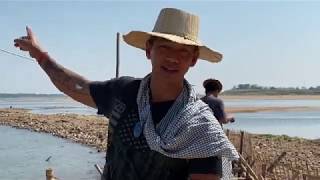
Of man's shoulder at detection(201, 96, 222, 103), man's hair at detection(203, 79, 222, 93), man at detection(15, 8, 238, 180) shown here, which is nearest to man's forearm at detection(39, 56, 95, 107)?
man at detection(15, 8, 238, 180)

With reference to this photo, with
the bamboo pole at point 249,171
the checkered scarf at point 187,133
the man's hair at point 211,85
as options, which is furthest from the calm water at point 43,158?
the checkered scarf at point 187,133

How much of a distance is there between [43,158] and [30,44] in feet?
78.8

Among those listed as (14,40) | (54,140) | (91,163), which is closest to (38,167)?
(91,163)

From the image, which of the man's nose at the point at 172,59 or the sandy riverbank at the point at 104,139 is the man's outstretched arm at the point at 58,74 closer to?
the man's nose at the point at 172,59

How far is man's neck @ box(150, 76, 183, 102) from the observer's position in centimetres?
219

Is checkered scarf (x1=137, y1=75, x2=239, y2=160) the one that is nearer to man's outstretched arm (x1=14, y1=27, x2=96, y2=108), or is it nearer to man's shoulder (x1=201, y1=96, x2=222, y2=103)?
man's outstretched arm (x1=14, y1=27, x2=96, y2=108)

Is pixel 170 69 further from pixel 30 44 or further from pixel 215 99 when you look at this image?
pixel 215 99

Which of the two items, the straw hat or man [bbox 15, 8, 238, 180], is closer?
man [bbox 15, 8, 238, 180]

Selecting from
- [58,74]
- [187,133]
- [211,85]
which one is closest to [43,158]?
[211,85]

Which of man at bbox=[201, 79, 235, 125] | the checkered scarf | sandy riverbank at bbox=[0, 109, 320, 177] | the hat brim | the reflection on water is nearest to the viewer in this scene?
the checkered scarf

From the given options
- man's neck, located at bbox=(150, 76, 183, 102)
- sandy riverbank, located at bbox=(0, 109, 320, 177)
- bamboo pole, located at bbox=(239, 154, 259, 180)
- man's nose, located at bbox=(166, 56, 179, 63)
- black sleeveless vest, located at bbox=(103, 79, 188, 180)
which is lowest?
sandy riverbank, located at bbox=(0, 109, 320, 177)

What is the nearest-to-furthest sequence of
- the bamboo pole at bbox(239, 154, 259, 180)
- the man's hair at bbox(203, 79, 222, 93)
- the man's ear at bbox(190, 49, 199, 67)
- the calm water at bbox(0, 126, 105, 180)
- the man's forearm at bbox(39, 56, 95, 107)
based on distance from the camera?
1. the man's ear at bbox(190, 49, 199, 67)
2. the man's forearm at bbox(39, 56, 95, 107)
3. the man's hair at bbox(203, 79, 222, 93)
4. the bamboo pole at bbox(239, 154, 259, 180)
5. the calm water at bbox(0, 126, 105, 180)

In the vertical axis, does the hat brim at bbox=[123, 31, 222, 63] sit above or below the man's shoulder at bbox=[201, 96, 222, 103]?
above

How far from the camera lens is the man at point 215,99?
5.38m
